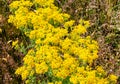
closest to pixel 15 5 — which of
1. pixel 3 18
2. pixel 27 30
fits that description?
pixel 27 30

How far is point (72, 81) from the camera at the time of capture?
348 centimetres

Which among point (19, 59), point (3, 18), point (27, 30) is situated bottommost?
point (19, 59)

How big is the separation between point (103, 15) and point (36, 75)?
181cm

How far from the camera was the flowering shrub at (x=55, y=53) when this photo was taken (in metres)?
3.55

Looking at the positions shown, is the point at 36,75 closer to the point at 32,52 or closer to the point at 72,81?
the point at 32,52

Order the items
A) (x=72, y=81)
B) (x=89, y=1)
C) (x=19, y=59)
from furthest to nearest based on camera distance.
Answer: (x=89, y=1), (x=19, y=59), (x=72, y=81)

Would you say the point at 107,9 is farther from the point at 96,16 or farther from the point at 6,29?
the point at 6,29

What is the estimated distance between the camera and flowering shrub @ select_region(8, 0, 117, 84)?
11.6 ft

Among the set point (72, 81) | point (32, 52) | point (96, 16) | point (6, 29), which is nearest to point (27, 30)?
point (32, 52)

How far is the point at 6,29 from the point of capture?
538 centimetres

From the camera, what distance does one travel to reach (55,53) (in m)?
3.62

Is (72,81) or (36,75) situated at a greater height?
(72,81)

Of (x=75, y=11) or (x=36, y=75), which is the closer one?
(x=36, y=75)

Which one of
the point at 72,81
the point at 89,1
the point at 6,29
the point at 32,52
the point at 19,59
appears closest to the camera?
the point at 72,81
